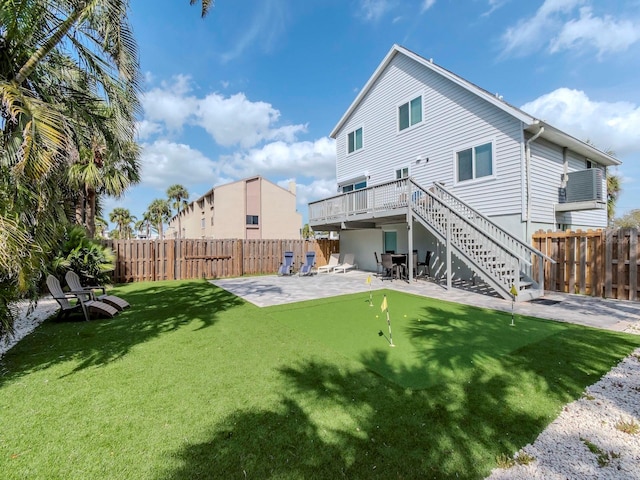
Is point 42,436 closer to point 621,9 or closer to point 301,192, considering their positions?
point 621,9

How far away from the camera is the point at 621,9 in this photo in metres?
8.88

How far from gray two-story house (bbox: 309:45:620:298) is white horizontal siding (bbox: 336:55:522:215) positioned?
0.14ft

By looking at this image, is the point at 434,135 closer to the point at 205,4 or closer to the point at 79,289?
the point at 205,4

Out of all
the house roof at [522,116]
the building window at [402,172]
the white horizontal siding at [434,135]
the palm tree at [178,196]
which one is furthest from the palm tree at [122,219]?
the building window at [402,172]

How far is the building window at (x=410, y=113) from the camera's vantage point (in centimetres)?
1400

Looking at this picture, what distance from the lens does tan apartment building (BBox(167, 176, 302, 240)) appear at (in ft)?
106

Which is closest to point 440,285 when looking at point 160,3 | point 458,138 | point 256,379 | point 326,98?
point 458,138

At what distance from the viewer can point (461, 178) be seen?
12320 millimetres

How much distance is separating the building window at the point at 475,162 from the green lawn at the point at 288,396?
7147mm

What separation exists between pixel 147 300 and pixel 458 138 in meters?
13.3

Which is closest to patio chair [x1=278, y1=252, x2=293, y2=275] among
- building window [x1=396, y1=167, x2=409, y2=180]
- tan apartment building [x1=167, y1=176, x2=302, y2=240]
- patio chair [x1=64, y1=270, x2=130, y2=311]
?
building window [x1=396, y1=167, x2=409, y2=180]

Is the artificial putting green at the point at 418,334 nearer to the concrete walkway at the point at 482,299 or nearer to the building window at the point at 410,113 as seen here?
the concrete walkway at the point at 482,299

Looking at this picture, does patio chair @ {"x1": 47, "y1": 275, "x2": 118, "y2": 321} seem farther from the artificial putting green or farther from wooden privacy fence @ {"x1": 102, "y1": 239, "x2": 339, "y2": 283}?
wooden privacy fence @ {"x1": 102, "y1": 239, "x2": 339, "y2": 283}

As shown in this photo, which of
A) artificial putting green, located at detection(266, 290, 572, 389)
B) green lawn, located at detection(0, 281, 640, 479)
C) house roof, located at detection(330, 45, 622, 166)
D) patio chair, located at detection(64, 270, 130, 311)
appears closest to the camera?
green lawn, located at detection(0, 281, 640, 479)
